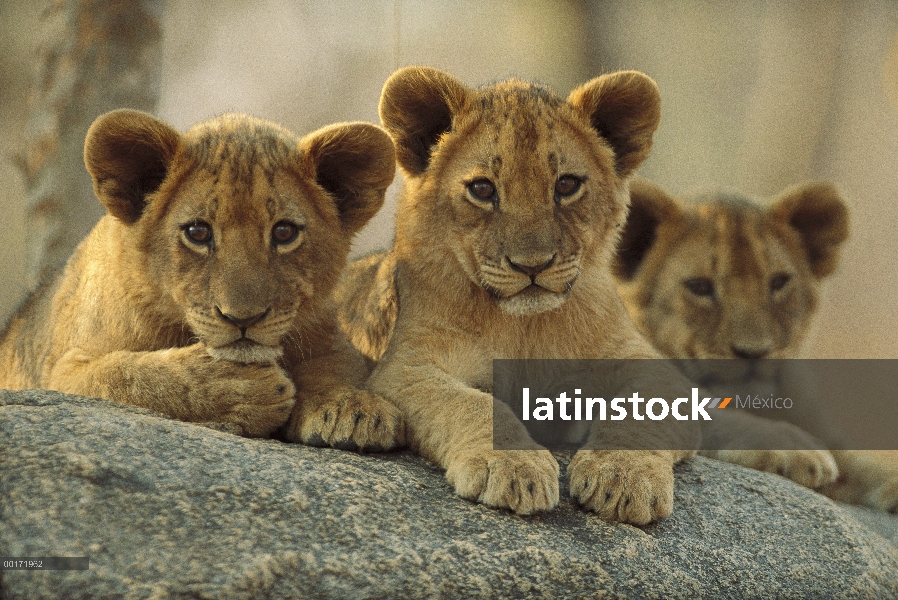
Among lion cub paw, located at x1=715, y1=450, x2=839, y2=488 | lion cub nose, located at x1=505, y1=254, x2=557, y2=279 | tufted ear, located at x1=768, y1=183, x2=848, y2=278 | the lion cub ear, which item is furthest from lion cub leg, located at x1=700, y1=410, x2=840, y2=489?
the lion cub ear

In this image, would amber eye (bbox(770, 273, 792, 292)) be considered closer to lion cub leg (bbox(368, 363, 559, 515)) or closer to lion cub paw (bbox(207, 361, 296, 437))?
lion cub leg (bbox(368, 363, 559, 515))

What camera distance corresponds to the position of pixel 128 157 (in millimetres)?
3328

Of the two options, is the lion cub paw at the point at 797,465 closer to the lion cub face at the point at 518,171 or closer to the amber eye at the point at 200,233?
the lion cub face at the point at 518,171

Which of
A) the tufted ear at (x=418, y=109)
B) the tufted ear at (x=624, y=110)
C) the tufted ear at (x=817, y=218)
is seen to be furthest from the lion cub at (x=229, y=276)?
the tufted ear at (x=817, y=218)

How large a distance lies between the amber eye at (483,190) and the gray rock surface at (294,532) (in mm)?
888

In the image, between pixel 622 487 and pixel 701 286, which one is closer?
pixel 622 487

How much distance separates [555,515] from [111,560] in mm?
1212

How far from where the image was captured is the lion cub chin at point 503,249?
10.5 feet

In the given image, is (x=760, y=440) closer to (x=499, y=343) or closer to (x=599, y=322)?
(x=599, y=322)

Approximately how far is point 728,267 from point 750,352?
402 millimetres

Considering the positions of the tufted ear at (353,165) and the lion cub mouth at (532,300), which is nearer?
the lion cub mouth at (532,300)

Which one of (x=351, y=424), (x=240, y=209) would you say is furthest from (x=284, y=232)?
(x=351, y=424)

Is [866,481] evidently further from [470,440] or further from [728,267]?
[470,440]

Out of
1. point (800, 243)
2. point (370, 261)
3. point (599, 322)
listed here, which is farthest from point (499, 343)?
point (800, 243)
